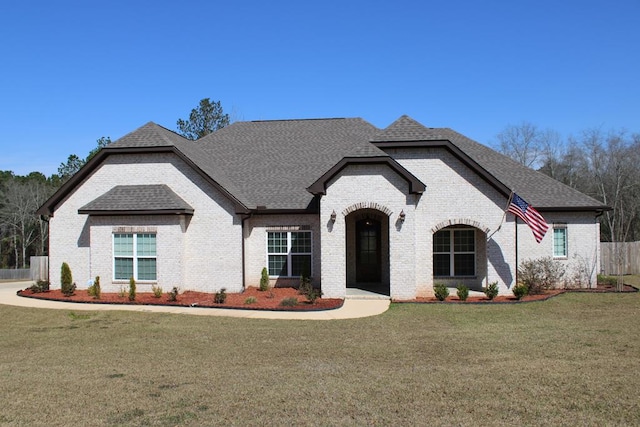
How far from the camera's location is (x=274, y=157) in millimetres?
26062

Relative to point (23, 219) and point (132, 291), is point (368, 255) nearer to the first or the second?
point (132, 291)

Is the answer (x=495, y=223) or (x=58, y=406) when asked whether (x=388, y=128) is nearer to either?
(x=495, y=223)

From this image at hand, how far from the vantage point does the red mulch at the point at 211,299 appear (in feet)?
57.3

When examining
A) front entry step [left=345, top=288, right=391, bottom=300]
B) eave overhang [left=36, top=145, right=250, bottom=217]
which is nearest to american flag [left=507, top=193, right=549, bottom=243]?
front entry step [left=345, top=288, right=391, bottom=300]

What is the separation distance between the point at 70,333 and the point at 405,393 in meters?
9.11

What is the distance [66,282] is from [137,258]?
2816mm

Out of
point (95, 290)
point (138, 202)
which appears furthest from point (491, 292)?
point (95, 290)

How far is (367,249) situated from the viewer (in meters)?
22.7

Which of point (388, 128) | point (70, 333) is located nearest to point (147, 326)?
point (70, 333)

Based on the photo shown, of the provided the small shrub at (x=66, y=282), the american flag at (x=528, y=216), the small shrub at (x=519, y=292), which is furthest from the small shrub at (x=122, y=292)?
the american flag at (x=528, y=216)

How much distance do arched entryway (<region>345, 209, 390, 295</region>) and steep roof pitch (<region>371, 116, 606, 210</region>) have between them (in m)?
3.44

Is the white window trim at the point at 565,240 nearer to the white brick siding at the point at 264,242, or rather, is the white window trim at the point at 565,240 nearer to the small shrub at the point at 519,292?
the small shrub at the point at 519,292

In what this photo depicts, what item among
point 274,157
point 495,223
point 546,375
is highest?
point 274,157

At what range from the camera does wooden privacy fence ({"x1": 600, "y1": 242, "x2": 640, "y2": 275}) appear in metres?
29.3
